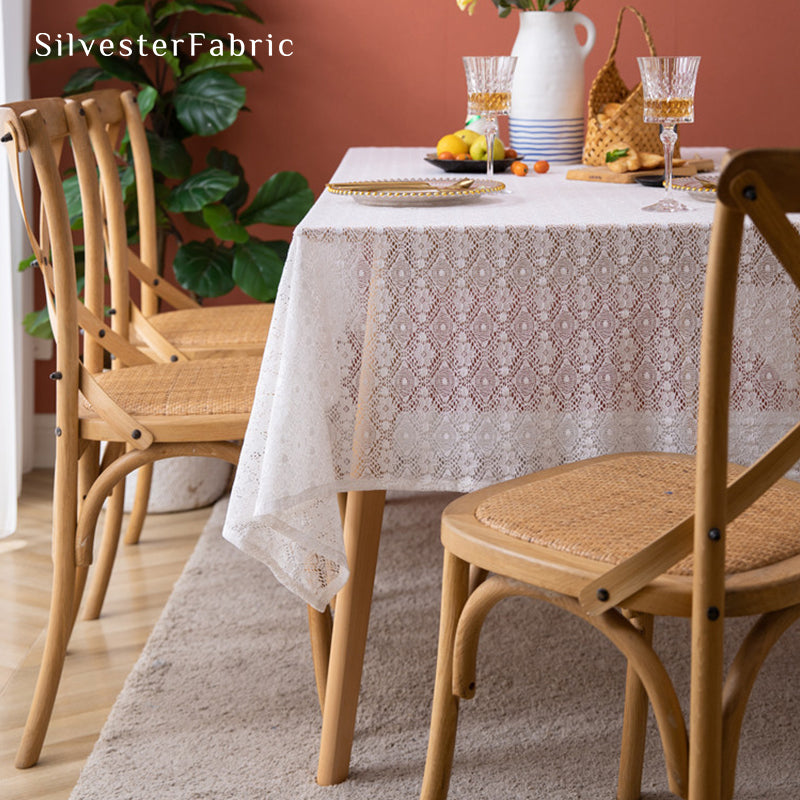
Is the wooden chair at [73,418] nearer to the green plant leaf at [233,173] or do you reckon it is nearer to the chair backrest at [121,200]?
the chair backrest at [121,200]

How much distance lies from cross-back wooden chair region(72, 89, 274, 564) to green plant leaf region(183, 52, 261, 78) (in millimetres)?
490

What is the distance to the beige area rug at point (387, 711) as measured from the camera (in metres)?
1.58

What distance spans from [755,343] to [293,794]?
870mm

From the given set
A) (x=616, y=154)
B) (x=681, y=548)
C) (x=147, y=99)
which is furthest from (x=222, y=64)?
(x=681, y=548)

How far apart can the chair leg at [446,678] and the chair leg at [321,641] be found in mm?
382

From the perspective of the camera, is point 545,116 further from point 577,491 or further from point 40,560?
point 40,560

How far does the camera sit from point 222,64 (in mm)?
2701

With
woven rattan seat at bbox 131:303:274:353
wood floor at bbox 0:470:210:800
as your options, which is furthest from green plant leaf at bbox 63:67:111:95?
wood floor at bbox 0:470:210:800

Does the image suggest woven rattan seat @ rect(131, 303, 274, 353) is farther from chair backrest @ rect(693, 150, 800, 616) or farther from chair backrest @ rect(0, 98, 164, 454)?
chair backrest @ rect(693, 150, 800, 616)

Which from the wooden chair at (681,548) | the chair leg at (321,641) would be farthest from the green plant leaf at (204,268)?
the wooden chair at (681,548)

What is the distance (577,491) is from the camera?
126cm

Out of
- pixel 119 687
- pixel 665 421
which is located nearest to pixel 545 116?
pixel 665 421

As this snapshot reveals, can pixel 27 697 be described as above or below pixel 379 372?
below

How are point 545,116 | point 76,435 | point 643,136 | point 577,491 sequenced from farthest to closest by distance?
point 545,116 < point 643,136 < point 76,435 < point 577,491
